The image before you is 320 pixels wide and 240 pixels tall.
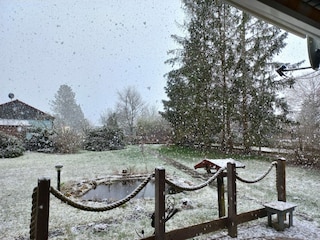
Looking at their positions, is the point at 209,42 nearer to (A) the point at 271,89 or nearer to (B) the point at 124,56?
(A) the point at 271,89

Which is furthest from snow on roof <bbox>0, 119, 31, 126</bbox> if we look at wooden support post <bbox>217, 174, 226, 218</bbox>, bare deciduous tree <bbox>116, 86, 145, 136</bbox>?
wooden support post <bbox>217, 174, 226, 218</bbox>

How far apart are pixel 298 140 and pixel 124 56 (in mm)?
16354

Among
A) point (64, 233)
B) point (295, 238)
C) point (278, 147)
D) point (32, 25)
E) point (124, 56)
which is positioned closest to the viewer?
point (295, 238)

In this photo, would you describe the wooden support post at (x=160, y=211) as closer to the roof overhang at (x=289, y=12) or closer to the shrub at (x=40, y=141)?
the roof overhang at (x=289, y=12)

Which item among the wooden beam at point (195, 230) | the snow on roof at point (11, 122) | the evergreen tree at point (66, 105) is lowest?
the wooden beam at point (195, 230)

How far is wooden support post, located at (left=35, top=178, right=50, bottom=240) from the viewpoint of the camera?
1.59 m

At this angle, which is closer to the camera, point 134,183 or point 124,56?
point 134,183

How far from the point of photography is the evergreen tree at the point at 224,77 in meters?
9.52

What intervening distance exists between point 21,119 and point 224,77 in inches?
490

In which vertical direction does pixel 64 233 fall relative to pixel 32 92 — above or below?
below

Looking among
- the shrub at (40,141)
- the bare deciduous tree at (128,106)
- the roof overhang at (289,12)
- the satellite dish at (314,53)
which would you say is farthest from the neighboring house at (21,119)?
the roof overhang at (289,12)

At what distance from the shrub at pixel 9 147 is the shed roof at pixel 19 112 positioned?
179 inches

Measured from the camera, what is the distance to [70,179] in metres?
5.75

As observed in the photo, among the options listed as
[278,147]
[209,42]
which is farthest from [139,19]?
[278,147]
